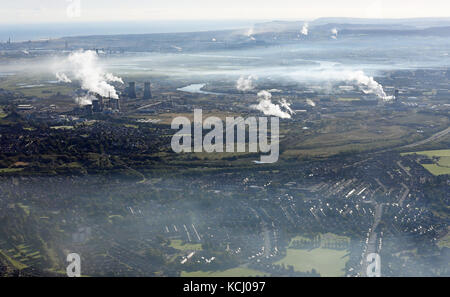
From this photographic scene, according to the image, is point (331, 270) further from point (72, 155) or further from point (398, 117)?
point (398, 117)

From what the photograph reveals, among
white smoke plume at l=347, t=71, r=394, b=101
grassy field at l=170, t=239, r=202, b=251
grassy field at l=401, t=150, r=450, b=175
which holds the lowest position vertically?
grassy field at l=170, t=239, r=202, b=251

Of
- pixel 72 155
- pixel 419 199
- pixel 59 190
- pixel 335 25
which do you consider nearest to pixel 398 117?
pixel 419 199

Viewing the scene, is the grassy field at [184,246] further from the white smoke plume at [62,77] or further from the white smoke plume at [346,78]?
the white smoke plume at [62,77]

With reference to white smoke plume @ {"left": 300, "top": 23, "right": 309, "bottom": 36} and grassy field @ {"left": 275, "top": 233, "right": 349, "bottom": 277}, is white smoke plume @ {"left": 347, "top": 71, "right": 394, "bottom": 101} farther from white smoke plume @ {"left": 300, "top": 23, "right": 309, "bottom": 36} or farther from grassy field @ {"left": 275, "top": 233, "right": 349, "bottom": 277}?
white smoke plume @ {"left": 300, "top": 23, "right": 309, "bottom": 36}

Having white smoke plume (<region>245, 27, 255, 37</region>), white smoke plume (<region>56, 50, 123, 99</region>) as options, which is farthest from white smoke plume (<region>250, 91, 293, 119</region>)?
white smoke plume (<region>245, 27, 255, 37</region>)

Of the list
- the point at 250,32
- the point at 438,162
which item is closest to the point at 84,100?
the point at 438,162

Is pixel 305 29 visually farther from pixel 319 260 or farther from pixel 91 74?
pixel 319 260
